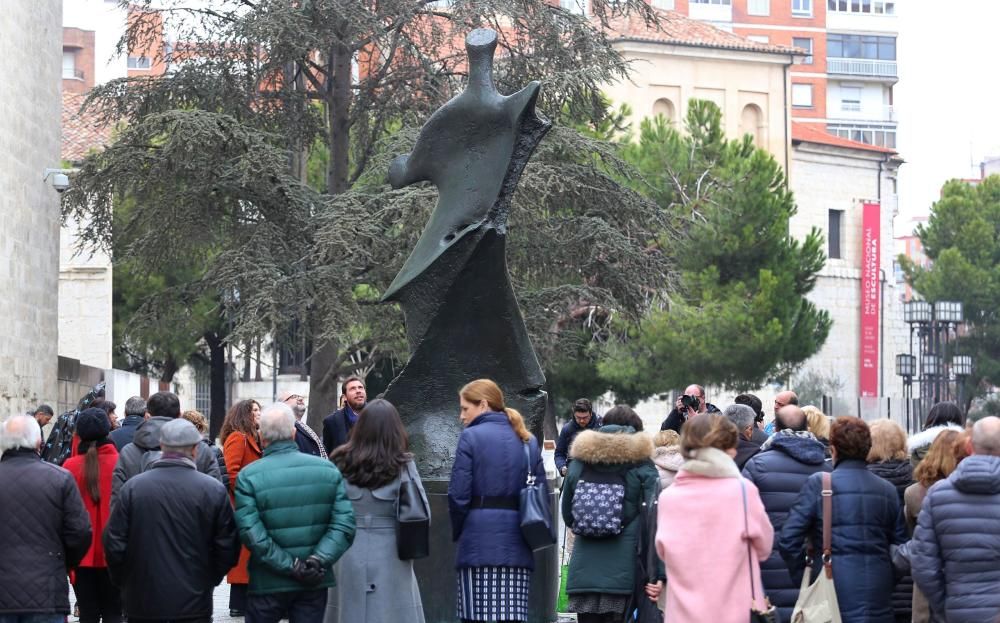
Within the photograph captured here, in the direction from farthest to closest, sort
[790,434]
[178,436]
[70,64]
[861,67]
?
[861,67]
[70,64]
[790,434]
[178,436]

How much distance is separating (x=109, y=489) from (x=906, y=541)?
17.2 ft

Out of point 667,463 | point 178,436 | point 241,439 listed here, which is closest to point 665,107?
point 241,439

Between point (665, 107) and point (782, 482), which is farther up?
point (665, 107)

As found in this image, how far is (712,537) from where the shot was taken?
7.91 m

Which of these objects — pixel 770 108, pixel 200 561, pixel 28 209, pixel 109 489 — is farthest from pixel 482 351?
pixel 770 108

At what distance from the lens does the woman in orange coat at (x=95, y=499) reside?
36.4ft

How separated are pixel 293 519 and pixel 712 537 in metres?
2.05

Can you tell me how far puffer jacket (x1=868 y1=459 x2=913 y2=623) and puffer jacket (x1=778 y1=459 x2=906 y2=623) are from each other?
34 cm

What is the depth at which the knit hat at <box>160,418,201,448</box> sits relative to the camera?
857 centimetres

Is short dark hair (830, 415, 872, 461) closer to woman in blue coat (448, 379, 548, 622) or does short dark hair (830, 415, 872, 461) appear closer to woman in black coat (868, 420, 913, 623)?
woman in black coat (868, 420, 913, 623)

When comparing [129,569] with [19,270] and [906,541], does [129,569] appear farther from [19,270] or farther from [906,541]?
[19,270]

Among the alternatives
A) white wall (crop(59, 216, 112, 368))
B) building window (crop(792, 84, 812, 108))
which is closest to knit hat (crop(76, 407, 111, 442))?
white wall (crop(59, 216, 112, 368))

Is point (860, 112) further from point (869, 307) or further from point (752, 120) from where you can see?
point (869, 307)

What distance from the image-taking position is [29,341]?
28656 millimetres
